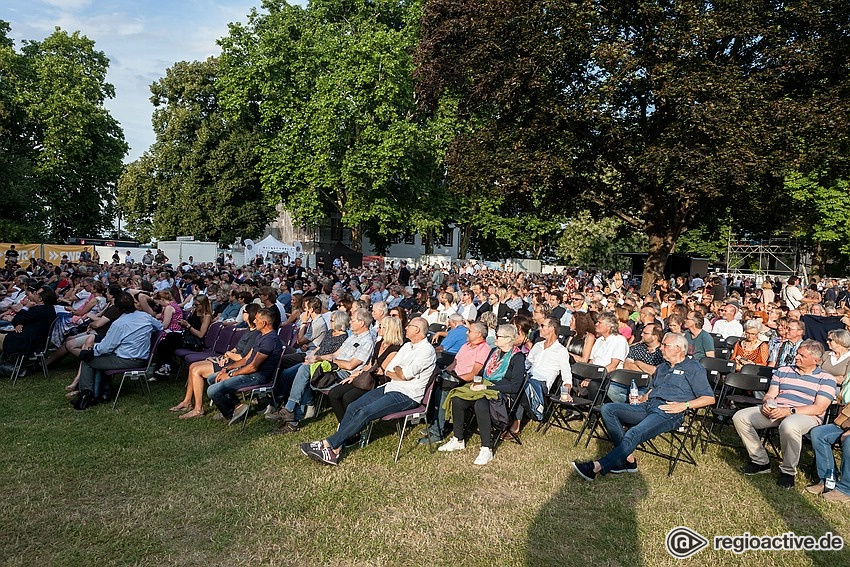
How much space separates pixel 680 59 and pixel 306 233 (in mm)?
31182

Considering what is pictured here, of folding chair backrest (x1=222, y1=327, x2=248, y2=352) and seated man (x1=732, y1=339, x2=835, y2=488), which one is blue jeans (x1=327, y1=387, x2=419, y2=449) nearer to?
folding chair backrest (x1=222, y1=327, x2=248, y2=352)

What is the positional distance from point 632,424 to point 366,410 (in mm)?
2410

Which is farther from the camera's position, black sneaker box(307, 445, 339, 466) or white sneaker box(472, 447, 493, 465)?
white sneaker box(472, 447, 493, 465)

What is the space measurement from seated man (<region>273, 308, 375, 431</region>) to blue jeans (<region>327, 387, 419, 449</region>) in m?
0.65

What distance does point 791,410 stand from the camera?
5.09 meters

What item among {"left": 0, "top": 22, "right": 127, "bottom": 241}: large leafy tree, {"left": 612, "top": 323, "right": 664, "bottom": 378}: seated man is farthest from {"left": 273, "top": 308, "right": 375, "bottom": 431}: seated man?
{"left": 0, "top": 22, "right": 127, "bottom": 241}: large leafy tree

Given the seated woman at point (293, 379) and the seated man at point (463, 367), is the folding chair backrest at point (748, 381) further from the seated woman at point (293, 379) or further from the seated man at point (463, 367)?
the seated woman at point (293, 379)

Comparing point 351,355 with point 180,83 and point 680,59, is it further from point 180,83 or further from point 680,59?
point 180,83

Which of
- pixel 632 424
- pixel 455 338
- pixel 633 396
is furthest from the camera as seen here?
pixel 455 338

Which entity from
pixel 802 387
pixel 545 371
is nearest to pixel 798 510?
pixel 802 387

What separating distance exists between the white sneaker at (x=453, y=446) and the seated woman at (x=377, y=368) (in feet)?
3.11

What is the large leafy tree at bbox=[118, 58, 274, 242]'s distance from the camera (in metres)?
32.4

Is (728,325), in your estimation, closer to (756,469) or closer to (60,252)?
(756,469)

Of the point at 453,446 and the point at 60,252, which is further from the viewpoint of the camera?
the point at 60,252
